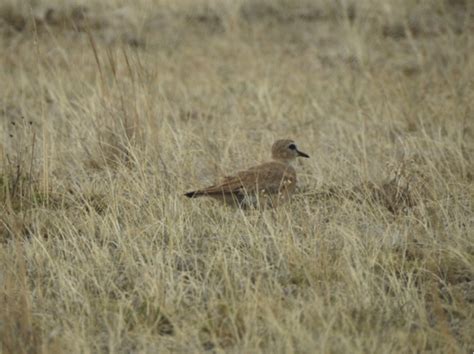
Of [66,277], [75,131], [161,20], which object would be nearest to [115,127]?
[75,131]

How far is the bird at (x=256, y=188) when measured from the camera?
6016 mm

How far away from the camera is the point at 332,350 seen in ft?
12.9

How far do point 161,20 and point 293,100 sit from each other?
3.88 metres

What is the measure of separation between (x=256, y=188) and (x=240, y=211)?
0.87 ft

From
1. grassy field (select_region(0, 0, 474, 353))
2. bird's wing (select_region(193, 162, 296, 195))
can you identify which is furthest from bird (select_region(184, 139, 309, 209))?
grassy field (select_region(0, 0, 474, 353))

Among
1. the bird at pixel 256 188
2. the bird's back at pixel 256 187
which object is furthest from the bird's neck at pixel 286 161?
the bird's back at pixel 256 187

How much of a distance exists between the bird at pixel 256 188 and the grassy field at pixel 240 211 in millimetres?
117

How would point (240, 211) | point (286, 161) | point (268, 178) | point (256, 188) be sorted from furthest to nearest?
point (286, 161)
point (268, 178)
point (256, 188)
point (240, 211)

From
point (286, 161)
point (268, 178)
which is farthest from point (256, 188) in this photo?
point (286, 161)

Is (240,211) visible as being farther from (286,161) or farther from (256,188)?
(286,161)

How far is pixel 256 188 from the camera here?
20.0 feet

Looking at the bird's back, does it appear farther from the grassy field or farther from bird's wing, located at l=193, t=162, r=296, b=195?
the grassy field

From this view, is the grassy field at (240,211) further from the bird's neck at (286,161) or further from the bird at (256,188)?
the bird's neck at (286,161)

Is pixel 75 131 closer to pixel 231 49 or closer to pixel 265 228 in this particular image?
pixel 265 228
